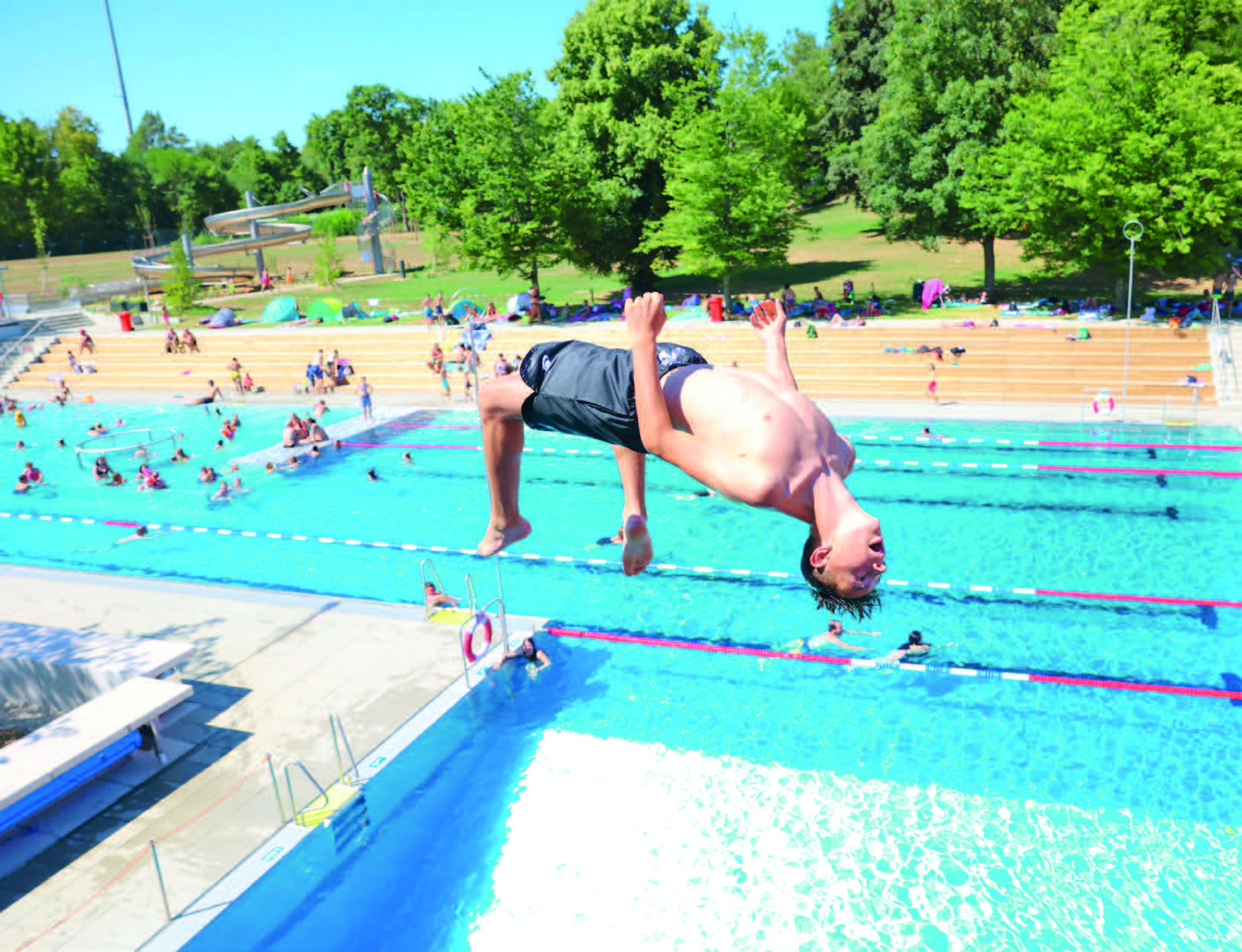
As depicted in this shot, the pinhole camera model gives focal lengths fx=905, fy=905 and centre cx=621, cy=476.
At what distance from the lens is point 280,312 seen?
4850cm

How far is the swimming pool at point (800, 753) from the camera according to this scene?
1021 cm

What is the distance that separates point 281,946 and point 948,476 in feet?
63.1

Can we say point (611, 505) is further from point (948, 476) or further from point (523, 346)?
point (523, 346)

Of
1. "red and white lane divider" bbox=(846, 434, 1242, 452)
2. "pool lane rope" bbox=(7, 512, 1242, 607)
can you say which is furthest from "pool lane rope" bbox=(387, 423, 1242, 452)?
"pool lane rope" bbox=(7, 512, 1242, 607)

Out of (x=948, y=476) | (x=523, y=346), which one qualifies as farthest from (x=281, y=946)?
(x=523, y=346)

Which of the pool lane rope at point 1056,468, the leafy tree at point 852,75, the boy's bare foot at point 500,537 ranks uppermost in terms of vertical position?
the leafy tree at point 852,75

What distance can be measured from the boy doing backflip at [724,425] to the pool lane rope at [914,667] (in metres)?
10.9

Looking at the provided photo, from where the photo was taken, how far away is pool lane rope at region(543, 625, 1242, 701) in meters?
13.8

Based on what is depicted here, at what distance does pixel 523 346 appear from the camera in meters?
36.3

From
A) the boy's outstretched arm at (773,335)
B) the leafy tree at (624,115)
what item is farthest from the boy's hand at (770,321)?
the leafy tree at (624,115)

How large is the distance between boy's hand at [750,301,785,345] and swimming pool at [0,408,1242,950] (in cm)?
732

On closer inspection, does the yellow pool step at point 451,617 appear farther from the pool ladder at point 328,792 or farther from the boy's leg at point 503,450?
the boy's leg at point 503,450

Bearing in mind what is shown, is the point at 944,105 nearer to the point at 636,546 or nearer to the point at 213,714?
the point at 213,714

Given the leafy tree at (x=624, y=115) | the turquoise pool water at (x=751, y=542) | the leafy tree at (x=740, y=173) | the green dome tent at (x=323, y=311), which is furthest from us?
the green dome tent at (x=323, y=311)
